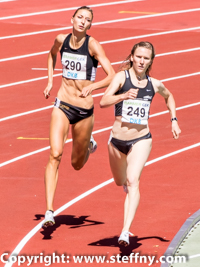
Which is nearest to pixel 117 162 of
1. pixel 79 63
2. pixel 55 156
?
pixel 55 156

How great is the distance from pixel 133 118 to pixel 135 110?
0.31 feet

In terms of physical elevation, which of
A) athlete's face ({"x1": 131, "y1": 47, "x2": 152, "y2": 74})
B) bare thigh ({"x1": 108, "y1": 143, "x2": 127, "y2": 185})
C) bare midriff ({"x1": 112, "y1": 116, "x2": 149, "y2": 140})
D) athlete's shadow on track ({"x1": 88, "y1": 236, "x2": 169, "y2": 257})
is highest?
athlete's face ({"x1": 131, "y1": 47, "x2": 152, "y2": 74})

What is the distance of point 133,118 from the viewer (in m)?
8.46

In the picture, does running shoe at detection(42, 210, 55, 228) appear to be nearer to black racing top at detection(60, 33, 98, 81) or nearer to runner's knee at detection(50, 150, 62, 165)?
runner's knee at detection(50, 150, 62, 165)

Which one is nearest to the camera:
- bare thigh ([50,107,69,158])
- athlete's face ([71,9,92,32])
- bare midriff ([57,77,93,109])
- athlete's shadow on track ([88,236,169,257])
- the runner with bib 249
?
the runner with bib 249

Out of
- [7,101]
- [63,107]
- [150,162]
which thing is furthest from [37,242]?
[7,101]

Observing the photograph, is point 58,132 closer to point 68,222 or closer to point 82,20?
point 68,222

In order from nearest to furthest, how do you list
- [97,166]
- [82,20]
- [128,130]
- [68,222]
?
1. [128,130]
2. [82,20]
3. [68,222]
4. [97,166]

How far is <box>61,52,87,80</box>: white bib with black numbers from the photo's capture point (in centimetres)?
937

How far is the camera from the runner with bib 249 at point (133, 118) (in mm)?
8367

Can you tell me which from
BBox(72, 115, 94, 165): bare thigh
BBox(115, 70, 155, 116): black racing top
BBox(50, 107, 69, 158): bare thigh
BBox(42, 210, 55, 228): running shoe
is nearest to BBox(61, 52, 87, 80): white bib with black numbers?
BBox(50, 107, 69, 158): bare thigh

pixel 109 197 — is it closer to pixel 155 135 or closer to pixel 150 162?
pixel 150 162

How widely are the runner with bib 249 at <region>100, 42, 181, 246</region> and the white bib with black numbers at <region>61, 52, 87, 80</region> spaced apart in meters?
0.83

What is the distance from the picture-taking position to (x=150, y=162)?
41.5ft
